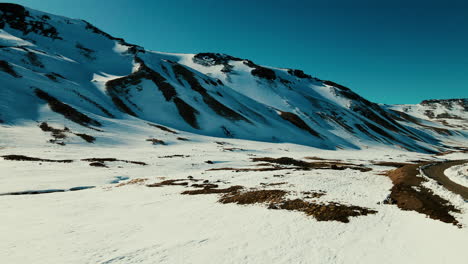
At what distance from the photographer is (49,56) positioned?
414 feet

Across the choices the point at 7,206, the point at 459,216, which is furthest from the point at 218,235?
the point at 7,206

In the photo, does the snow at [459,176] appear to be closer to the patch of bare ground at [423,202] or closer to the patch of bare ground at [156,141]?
the patch of bare ground at [423,202]

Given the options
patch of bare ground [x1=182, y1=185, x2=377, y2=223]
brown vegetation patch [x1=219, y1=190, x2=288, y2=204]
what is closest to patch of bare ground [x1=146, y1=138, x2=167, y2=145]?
patch of bare ground [x1=182, y1=185, x2=377, y2=223]

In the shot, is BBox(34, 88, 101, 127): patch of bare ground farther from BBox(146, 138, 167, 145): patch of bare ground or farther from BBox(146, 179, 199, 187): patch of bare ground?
BBox(146, 179, 199, 187): patch of bare ground

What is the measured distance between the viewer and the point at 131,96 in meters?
125

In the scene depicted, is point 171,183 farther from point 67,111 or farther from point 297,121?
point 297,121

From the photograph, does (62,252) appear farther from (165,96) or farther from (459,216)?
(165,96)

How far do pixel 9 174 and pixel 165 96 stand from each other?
101182 mm

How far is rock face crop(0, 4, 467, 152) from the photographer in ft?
293

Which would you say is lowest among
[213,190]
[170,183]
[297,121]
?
[170,183]

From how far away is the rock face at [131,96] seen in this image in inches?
3519

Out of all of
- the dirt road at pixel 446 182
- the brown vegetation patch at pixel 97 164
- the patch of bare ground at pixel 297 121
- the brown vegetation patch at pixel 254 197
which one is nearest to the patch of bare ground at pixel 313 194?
the brown vegetation patch at pixel 254 197

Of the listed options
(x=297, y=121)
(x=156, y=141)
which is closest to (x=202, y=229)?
(x=156, y=141)

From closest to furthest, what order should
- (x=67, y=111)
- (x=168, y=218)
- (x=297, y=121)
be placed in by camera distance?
(x=168, y=218), (x=67, y=111), (x=297, y=121)
